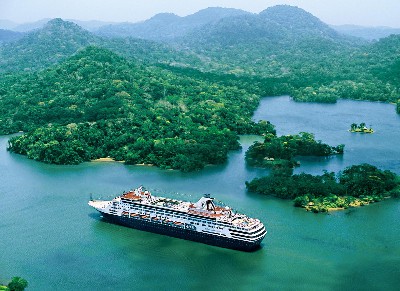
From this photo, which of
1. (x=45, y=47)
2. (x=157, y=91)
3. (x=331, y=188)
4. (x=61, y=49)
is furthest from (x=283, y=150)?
(x=45, y=47)

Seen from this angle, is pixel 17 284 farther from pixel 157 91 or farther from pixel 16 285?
pixel 157 91

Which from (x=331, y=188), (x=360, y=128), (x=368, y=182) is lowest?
(x=360, y=128)

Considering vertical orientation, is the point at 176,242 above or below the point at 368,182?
below

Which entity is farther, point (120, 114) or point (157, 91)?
point (157, 91)

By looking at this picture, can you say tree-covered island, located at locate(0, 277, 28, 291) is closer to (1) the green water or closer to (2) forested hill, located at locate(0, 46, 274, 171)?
(1) the green water

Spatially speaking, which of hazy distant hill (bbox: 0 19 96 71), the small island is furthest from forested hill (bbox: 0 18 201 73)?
the small island

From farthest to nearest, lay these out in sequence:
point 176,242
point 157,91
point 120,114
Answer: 1. point 157,91
2. point 120,114
3. point 176,242

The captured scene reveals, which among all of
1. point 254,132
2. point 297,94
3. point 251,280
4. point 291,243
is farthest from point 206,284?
point 297,94
